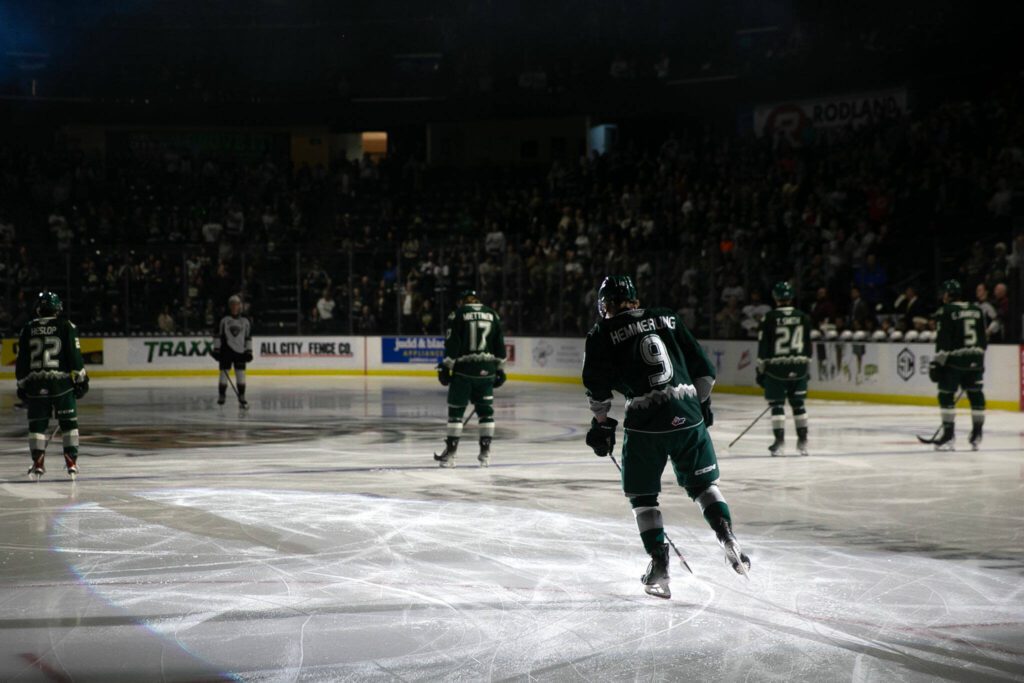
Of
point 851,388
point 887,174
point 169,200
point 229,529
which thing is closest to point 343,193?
point 169,200

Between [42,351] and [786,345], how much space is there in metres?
7.32

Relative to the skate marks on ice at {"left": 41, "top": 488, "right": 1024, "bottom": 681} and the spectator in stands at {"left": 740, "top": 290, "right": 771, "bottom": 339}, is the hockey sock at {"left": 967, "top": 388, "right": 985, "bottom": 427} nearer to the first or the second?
the skate marks on ice at {"left": 41, "top": 488, "right": 1024, "bottom": 681}

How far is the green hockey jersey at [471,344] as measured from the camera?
12383mm

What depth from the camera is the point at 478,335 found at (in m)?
12.4

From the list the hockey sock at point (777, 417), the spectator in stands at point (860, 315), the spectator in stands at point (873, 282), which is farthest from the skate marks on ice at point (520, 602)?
the spectator in stands at point (873, 282)

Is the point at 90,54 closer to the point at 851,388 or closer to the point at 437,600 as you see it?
the point at 851,388

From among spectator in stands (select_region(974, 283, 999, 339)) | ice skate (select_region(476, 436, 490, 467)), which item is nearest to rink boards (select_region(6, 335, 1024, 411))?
spectator in stands (select_region(974, 283, 999, 339))

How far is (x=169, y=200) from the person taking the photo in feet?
110

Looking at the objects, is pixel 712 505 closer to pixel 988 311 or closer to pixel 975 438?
pixel 975 438

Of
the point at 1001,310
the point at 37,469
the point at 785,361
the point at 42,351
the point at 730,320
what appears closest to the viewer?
the point at 42,351

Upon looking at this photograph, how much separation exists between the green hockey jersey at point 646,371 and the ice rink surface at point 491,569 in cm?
91

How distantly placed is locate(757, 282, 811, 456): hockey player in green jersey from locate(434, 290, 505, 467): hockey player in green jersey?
2.94 m

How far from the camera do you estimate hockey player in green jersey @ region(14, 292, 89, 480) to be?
444 inches

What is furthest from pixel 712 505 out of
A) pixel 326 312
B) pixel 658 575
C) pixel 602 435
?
pixel 326 312
